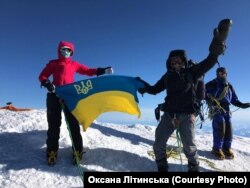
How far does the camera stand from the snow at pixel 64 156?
246 inches

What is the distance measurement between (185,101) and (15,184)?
391 centimetres

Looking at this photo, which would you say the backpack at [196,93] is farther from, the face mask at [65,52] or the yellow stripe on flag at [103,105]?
the face mask at [65,52]

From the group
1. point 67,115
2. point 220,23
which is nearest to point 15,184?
point 67,115

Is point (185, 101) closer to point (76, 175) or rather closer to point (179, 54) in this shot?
point (179, 54)

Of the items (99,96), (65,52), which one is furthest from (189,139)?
(65,52)

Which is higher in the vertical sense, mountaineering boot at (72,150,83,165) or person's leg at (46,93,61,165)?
person's leg at (46,93,61,165)

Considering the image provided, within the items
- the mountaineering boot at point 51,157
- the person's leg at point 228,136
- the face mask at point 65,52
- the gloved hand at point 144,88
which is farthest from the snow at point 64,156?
the face mask at point 65,52

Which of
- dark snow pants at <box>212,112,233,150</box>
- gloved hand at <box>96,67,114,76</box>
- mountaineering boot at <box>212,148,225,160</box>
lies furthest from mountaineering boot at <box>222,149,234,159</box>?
gloved hand at <box>96,67,114,76</box>

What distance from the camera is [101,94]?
301 inches

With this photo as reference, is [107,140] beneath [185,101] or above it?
beneath

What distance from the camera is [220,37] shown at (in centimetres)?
613

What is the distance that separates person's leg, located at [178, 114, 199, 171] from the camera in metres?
6.38

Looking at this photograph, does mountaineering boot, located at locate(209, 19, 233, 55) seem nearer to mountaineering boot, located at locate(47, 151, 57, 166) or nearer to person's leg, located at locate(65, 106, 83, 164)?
person's leg, located at locate(65, 106, 83, 164)

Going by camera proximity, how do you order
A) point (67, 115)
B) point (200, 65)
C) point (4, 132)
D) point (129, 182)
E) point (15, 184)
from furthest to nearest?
point (4, 132)
point (67, 115)
point (200, 65)
point (15, 184)
point (129, 182)
